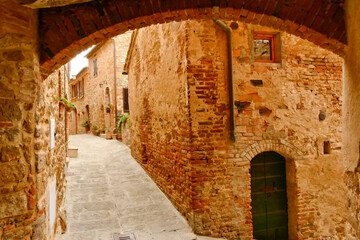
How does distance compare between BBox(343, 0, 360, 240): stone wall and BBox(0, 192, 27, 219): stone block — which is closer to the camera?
BBox(0, 192, 27, 219): stone block

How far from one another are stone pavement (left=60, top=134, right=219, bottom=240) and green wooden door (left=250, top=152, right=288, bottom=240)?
1717 mm

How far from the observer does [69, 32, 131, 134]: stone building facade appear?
49.3 feet

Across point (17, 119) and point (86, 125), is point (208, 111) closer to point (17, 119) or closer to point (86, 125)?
point (17, 119)

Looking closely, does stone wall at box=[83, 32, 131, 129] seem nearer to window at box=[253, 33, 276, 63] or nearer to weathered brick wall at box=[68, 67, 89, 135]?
weathered brick wall at box=[68, 67, 89, 135]

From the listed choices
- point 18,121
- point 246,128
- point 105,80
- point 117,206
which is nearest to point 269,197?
point 246,128

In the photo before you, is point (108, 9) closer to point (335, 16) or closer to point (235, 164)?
point (335, 16)

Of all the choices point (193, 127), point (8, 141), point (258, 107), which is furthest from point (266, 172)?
point (8, 141)

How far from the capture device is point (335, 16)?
93.1 inches

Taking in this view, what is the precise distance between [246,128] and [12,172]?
12.8ft

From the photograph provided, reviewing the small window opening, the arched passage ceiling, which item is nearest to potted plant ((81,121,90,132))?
the small window opening

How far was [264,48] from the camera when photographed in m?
5.38

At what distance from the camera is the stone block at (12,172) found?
1.97 m

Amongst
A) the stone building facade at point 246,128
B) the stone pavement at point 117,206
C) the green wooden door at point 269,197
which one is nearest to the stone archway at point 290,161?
the stone building facade at point 246,128

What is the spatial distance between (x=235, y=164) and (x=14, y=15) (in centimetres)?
402
